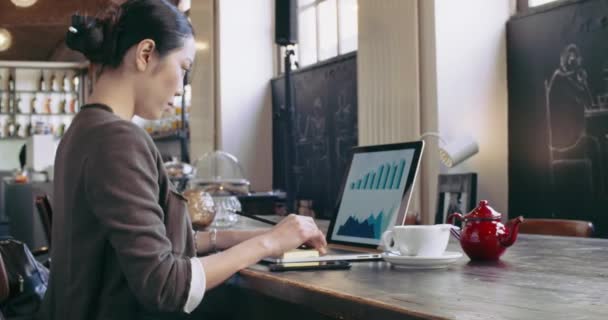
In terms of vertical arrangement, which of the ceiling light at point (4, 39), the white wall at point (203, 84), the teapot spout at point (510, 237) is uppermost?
the ceiling light at point (4, 39)

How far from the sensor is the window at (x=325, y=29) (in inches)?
215

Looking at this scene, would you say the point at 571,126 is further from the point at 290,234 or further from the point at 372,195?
the point at 290,234

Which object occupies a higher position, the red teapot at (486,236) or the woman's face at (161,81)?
the woman's face at (161,81)

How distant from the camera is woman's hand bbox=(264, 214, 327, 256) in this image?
1579 millimetres

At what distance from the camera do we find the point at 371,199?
6.44 feet

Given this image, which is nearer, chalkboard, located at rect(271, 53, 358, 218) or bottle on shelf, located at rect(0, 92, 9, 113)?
chalkboard, located at rect(271, 53, 358, 218)

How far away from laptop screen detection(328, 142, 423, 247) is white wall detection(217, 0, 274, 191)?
472 centimetres

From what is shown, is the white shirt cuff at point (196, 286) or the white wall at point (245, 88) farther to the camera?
the white wall at point (245, 88)

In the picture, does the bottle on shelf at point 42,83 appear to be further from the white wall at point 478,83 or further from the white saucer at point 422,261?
the white saucer at point 422,261

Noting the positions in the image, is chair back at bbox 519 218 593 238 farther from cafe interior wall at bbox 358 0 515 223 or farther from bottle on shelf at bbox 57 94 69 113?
bottle on shelf at bbox 57 94 69 113

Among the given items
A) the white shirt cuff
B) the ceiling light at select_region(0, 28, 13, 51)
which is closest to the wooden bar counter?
the white shirt cuff

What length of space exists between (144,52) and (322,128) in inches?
164

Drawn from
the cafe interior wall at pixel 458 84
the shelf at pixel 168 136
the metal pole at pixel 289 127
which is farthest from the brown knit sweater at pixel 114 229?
the shelf at pixel 168 136

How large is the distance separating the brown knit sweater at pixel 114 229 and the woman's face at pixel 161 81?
10 centimetres
